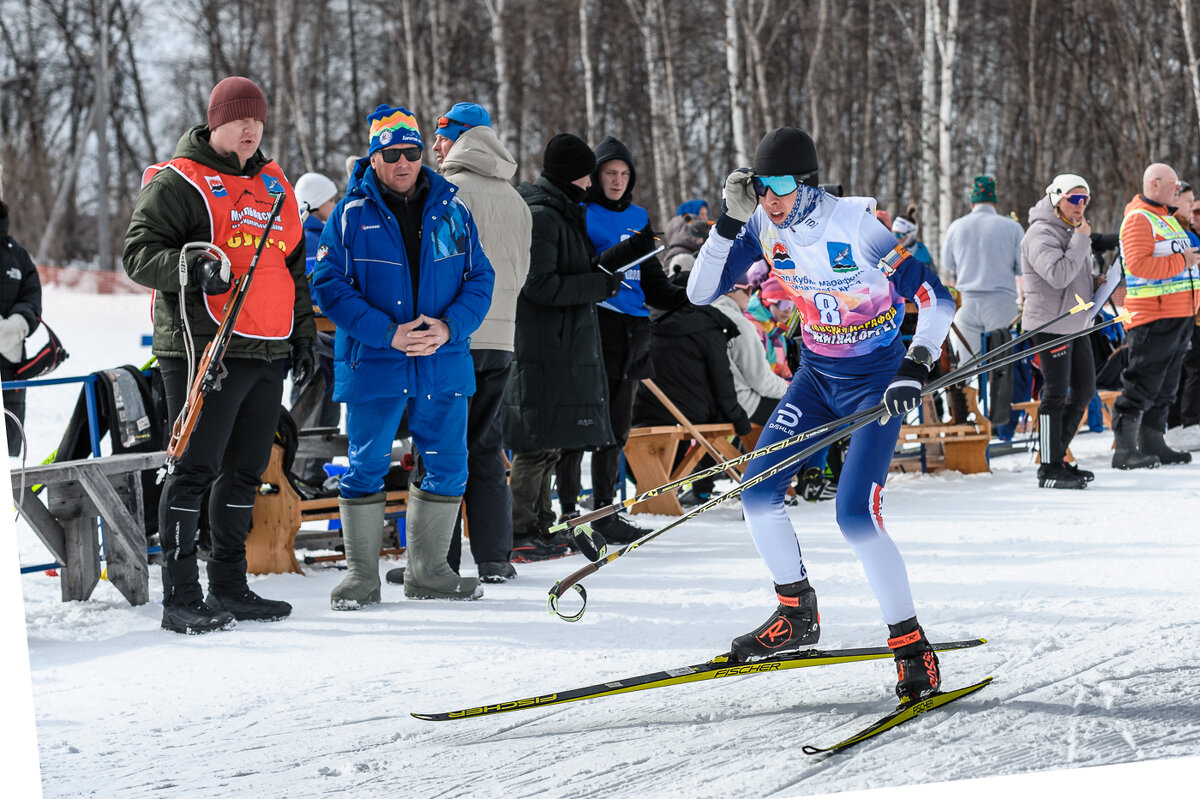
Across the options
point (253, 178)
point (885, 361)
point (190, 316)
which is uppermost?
point (253, 178)

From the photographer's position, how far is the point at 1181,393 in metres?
7.46

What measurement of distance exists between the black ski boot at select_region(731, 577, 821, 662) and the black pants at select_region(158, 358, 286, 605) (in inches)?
69.4

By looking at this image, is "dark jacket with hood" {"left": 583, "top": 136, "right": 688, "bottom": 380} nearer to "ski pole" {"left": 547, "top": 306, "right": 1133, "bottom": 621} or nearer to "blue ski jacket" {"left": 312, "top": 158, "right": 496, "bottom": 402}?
"blue ski jacket" {"left": 312, "top": 158, "right": 496, "bottom": 402}

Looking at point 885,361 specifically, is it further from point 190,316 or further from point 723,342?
point 723,342

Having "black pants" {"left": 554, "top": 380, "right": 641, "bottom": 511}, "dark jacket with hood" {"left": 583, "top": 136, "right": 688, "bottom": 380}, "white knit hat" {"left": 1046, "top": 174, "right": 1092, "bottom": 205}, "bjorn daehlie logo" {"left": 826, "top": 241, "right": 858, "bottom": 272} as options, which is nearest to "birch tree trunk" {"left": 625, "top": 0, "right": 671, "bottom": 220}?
"white knit hat" {"left": 1046, "top": 174, "right": 1092, "bottom": 205}

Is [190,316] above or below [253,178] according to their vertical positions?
below

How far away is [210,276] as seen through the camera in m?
3.61

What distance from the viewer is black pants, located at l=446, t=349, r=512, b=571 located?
4.42 metres

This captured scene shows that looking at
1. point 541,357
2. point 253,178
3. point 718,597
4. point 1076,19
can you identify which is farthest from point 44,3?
point 1076,19

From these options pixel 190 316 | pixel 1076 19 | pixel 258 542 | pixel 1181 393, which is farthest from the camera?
pixel 1076 19

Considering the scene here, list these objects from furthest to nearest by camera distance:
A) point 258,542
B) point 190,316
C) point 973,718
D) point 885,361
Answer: point 258,542 < point 190,316 < point 885,361 < point 973,718

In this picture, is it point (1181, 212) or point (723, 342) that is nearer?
point (723, 342)

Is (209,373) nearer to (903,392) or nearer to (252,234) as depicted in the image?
(252,234)

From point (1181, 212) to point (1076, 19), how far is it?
14264 millimetres
